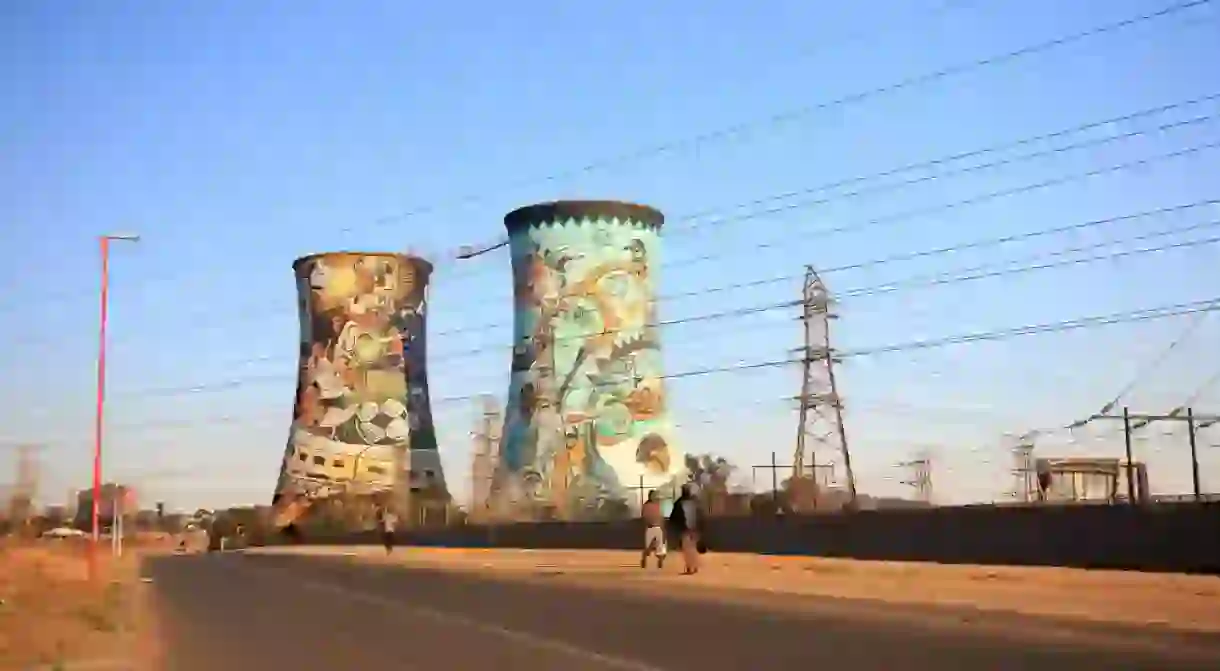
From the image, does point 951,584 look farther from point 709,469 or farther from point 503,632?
point 709,469

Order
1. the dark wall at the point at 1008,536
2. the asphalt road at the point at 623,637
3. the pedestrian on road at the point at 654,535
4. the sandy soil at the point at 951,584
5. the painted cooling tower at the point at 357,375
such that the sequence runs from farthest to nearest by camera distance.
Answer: the painted cooling tower at the point at 357,375, the pedestrian on road at the point at 654,535, the dark wall at the point at 1008,536, the sandy soil at the point at 951,584, the asphalt road at the point at 623,637

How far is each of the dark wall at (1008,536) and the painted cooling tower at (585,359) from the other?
10.1 metres

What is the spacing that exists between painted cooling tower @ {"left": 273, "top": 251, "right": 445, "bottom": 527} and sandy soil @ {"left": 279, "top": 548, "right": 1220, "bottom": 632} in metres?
17.8

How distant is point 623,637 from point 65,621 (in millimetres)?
6461

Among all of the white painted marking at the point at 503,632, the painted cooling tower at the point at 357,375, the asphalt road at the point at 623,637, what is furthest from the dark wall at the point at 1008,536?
the painted cooling tower at the point at 357,375

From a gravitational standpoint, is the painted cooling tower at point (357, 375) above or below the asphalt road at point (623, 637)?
above

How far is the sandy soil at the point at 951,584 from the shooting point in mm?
13203

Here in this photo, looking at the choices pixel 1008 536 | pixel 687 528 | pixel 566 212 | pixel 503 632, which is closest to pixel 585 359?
pixel 566 212

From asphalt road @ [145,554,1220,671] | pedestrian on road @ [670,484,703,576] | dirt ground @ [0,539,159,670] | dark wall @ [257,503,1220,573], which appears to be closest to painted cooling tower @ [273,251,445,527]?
dark wall @ [257,503,1220,573]

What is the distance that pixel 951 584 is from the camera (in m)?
17.4

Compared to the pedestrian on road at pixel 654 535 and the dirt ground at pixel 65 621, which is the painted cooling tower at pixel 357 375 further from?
the pedestrian on road at pixel 654 535

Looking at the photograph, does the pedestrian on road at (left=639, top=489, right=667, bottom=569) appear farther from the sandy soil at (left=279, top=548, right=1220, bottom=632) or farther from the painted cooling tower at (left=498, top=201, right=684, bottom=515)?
the painted cooling tower at (left=498, top=201, right=684, bottom=515)

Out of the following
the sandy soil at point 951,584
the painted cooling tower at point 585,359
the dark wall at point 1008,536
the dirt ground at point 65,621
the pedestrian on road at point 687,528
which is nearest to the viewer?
the dirt ground at point 65,621

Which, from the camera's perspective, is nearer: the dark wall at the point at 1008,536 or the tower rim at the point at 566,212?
the dark wall at the point at 1008,536
